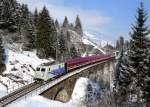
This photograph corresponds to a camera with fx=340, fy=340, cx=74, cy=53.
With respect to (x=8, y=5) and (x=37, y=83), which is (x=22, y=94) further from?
(x=8, y=5)

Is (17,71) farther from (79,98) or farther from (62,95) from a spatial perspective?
(79,98)

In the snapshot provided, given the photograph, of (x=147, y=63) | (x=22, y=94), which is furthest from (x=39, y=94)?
(x=147, y=63)

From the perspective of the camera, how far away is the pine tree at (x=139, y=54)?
3562cm

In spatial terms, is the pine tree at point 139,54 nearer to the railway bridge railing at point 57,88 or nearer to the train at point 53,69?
the railway bridge railing at point 57,88

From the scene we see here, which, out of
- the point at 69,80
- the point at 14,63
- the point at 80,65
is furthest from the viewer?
the point at 80,65

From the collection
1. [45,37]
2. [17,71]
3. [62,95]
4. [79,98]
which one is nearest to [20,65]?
[17,71]

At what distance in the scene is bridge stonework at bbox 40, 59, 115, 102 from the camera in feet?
176

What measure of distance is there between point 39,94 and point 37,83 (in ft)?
34.3

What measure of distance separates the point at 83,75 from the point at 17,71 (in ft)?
52.5

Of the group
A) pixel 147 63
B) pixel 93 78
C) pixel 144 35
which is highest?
pixel 144 35

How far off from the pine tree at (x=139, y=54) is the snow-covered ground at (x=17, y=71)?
27422 mm

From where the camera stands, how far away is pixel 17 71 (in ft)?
218

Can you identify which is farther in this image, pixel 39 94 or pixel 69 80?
pixel 69 80

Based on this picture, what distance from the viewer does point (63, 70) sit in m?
66.8
